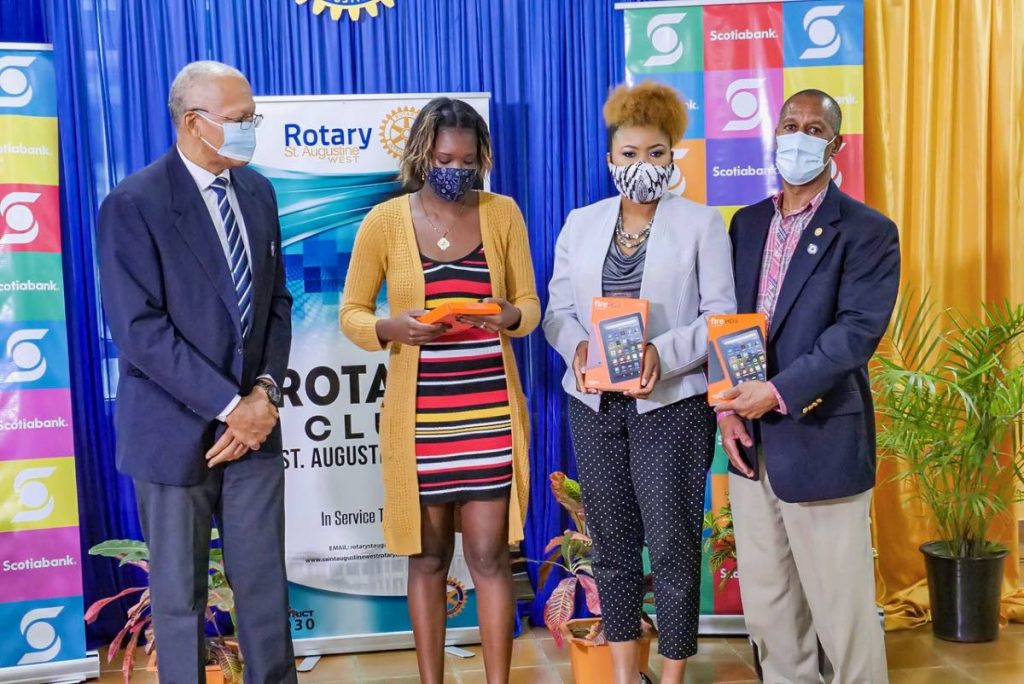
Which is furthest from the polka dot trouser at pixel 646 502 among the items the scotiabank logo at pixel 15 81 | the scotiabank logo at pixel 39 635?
the scotiabank logo at pixel 15 81

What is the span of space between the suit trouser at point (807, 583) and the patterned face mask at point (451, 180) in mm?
1119

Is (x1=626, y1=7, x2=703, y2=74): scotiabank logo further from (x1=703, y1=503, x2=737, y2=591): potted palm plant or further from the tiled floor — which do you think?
the tiled floor

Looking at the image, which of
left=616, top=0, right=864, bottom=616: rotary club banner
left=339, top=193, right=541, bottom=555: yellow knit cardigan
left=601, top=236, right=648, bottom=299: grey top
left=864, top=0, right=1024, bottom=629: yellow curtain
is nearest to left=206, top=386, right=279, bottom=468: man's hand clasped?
left=339, top=193, right=541, bottom=555: yellow knit cardigan

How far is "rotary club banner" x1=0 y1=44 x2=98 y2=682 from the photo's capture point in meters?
3.61

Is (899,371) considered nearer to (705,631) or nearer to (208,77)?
(705,631)

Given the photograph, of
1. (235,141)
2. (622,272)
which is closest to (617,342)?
(622,272)

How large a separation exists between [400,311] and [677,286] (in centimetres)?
77

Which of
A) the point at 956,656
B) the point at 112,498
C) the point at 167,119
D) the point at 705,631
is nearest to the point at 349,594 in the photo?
the point at 112,498

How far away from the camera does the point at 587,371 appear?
2779 mm

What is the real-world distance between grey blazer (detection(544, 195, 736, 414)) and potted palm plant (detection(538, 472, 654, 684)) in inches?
27.0

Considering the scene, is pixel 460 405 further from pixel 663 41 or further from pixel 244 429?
pixel 663 41

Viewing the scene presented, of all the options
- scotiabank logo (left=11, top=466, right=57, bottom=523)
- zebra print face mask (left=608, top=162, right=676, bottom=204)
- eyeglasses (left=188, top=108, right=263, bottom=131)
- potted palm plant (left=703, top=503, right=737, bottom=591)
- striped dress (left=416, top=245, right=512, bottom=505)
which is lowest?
potted palm plant (left=703, top=503, right=737, bottom=591)

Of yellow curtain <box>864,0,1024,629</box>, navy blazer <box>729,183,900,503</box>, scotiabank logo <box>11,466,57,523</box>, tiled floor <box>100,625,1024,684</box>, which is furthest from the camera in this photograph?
yellow curtain <box>864,0,1024,629</box>

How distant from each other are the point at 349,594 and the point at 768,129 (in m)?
2.32
